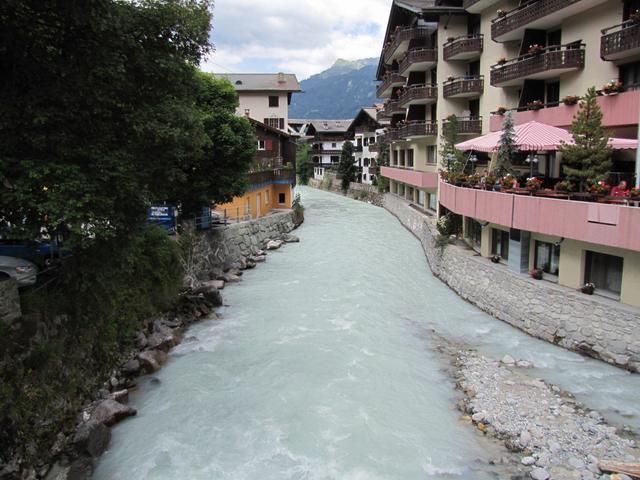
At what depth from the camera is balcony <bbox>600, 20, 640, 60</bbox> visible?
16.7 m

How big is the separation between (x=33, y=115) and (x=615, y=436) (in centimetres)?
1368

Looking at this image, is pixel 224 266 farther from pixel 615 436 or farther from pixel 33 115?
pixel 615 436

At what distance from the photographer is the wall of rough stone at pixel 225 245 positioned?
2409 centimetres

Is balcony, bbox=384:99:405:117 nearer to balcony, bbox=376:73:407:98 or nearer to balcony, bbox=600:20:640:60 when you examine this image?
balcony, bbox=376:73:407:98

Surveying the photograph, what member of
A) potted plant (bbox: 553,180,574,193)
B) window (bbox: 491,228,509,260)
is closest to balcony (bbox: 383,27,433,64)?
window (bbox: 491,228,509,260)

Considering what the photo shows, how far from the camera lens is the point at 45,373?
436 inches

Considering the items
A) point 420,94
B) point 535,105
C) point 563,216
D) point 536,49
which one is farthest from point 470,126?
point 563,216

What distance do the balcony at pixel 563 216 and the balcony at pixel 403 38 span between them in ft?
70.2

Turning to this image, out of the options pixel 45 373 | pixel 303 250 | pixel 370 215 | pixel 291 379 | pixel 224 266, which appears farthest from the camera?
pixel 370 215

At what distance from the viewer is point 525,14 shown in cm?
2236

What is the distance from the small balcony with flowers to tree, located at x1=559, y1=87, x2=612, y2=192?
7.64 ft

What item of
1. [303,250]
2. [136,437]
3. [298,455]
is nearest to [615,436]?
[298,455]

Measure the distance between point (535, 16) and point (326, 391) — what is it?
59.8 feet

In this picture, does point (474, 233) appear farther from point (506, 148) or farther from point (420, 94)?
point (420, 94)
